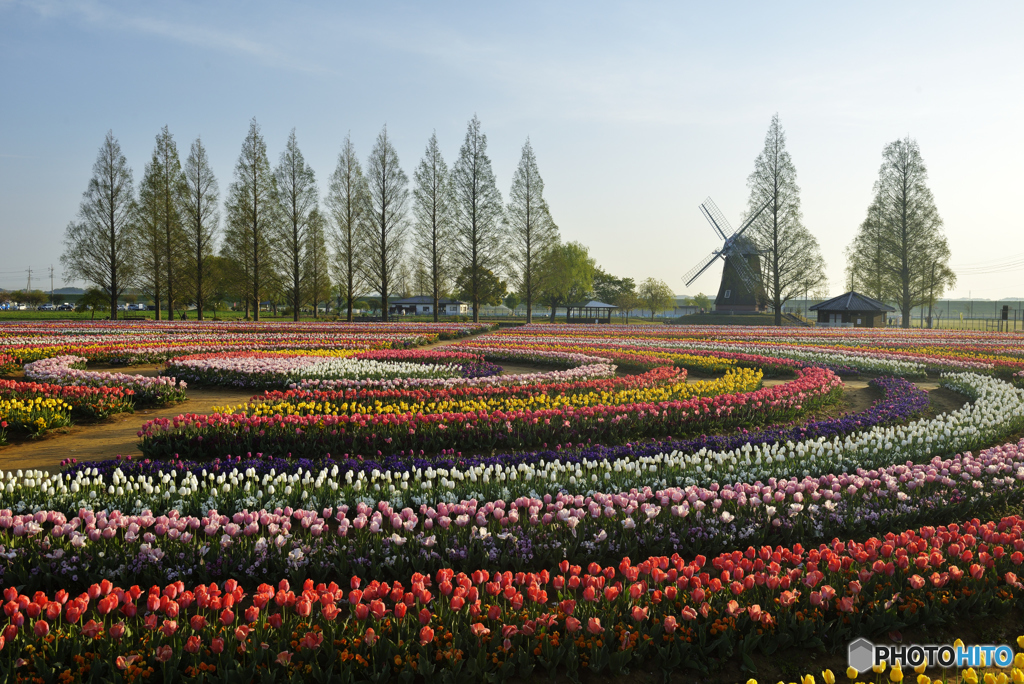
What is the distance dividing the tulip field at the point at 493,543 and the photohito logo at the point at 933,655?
0.28 feet

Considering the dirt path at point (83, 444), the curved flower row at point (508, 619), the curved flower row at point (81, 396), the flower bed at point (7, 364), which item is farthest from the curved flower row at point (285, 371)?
the curved flower row at point (508, 619)

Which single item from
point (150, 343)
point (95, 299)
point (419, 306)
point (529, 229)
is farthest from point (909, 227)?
point (419, 306)

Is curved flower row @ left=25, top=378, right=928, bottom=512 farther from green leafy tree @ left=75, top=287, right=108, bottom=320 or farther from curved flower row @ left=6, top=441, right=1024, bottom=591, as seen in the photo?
green leafy tree @ left=75, top=287, right=108, bottom=320

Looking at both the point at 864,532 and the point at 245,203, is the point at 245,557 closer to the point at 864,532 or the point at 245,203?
the point at 864,532

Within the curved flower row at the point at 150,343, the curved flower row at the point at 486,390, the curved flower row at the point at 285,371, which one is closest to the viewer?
the curved flower row at the point at 486,390

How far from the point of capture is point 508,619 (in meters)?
2.90

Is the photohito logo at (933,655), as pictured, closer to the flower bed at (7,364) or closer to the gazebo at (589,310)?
the flower bed at (7,364)

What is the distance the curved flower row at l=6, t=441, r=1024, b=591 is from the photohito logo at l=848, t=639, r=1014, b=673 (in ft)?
3.79

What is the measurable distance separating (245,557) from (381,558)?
2.62 ft

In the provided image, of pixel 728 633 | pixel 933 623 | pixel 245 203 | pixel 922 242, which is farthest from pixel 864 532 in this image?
pixel 922 242

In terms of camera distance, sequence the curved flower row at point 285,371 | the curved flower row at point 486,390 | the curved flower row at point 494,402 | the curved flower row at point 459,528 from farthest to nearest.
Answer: the curved flower row at point 285,371 → the curved flower row at point 486,390 → the curved flower row at point 494,402 → the curved flower row at point 459,528

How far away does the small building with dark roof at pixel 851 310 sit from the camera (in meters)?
43.2

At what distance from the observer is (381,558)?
372 centimetres

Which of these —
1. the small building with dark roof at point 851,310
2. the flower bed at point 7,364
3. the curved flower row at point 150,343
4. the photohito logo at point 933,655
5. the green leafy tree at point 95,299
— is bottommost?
the photohito logo at point 933,655
